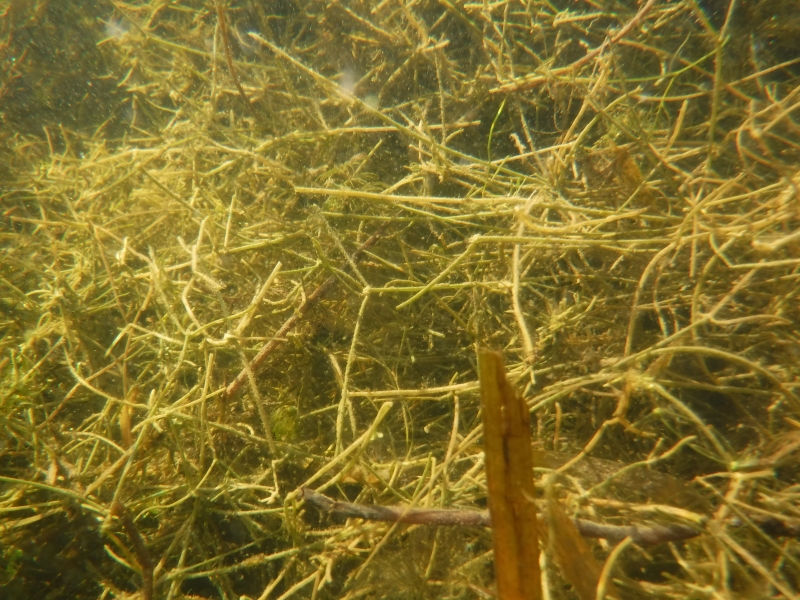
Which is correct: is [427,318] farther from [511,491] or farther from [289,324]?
[511,491]

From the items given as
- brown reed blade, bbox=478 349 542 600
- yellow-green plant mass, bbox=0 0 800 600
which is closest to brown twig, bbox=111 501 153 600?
yellow-green plant mass, bbox=0 0 800 600

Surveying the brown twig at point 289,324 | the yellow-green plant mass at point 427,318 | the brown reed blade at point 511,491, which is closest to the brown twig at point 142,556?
the yellow-green plant mass at point 427,318

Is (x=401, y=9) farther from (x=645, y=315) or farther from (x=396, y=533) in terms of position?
(x=396, y=533)

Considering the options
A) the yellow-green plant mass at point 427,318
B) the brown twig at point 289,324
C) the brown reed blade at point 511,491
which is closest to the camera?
the brown reed blade at point 511,491

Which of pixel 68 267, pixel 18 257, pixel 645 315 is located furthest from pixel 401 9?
pixel 18 257

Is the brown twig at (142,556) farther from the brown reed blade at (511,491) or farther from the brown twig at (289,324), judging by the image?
the brown reed blade at (511,491)

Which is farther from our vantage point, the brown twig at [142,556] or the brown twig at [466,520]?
the brown twig at [142,556]

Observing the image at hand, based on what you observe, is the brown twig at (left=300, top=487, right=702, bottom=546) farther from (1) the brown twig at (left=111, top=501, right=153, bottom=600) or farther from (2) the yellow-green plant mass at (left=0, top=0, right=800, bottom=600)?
(1) the brown twig at (left=111, top=501, right=153, bottom=600)

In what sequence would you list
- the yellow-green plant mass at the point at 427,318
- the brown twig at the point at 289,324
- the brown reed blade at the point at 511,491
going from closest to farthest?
the brown reed blade at the point at 511,491 < the yellow-green plant mass at the point at 427,318 < the brown twig at the point at 289,324
